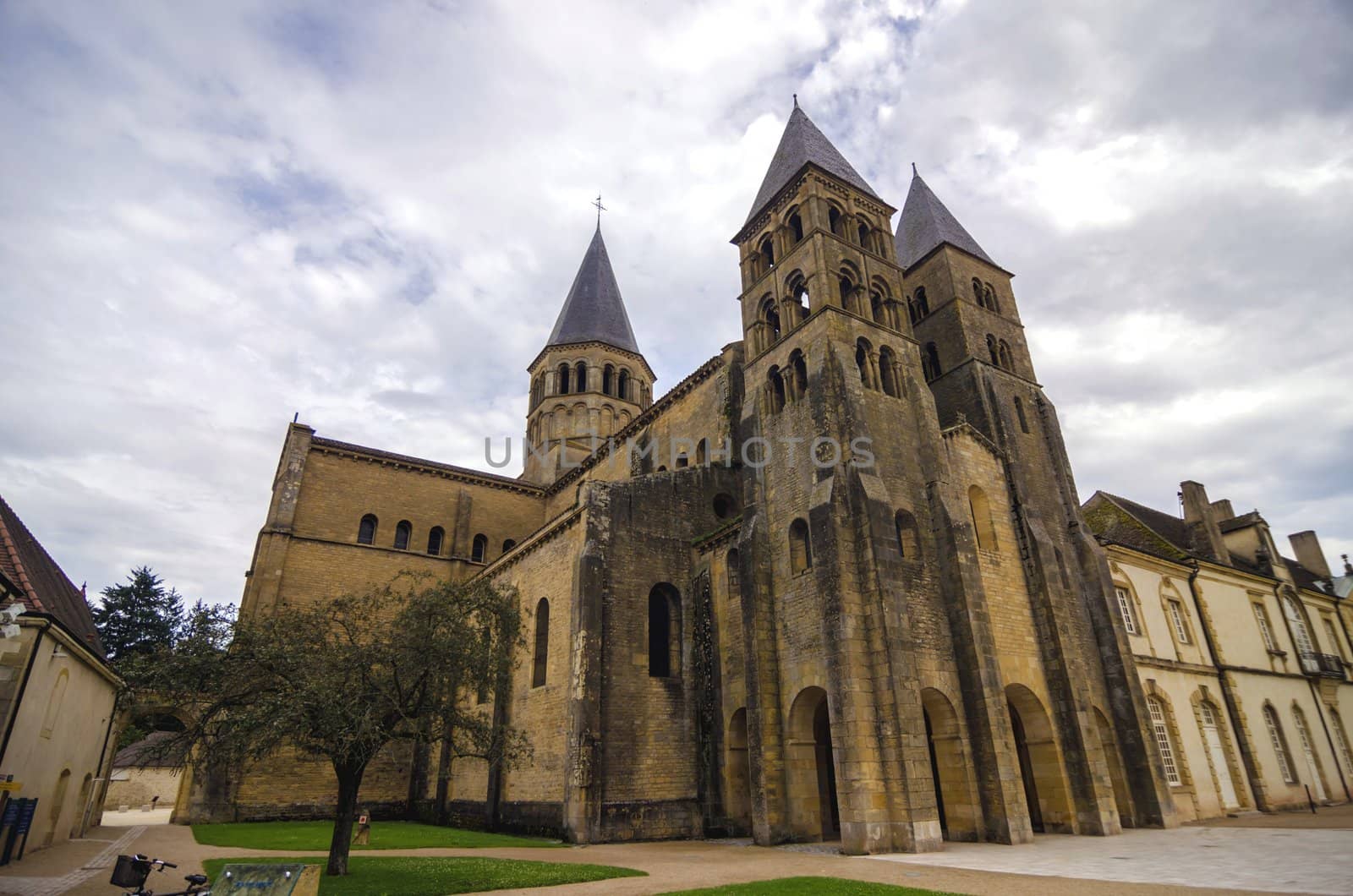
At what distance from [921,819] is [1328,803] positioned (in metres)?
21.9

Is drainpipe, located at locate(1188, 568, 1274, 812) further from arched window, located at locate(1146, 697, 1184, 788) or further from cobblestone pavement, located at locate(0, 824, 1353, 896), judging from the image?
cobblestone pavement, located at locate(0, 824, 1353, 896)

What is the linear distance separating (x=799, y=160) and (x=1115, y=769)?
20709 mm

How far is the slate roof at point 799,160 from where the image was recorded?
24.2 meters

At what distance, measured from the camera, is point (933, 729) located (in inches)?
669

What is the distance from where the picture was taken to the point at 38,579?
15984mm

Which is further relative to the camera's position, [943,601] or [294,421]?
[294,421]

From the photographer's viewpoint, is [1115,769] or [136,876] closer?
[136,876]

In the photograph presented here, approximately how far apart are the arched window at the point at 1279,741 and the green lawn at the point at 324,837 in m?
25.0

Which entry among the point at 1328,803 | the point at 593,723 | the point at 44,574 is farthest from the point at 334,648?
the point at 1328,803

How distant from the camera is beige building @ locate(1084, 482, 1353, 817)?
22.3 meters

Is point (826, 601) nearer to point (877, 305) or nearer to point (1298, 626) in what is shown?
point (877, 305)

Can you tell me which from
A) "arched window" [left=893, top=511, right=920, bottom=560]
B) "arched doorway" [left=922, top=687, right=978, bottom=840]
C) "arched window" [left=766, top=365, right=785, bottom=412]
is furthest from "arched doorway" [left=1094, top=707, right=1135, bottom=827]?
"arched window" [left=766, top=365, right=785, bottom=412]

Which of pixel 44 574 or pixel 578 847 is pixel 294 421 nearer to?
pixel 44 574

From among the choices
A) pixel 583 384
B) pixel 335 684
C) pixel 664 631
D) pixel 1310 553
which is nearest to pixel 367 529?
pixel 583 384
